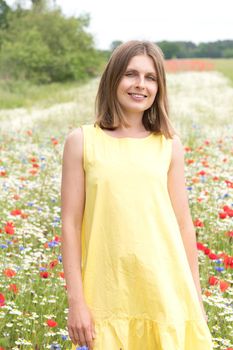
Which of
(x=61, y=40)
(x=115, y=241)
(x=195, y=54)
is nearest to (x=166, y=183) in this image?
(x=115, y=241)

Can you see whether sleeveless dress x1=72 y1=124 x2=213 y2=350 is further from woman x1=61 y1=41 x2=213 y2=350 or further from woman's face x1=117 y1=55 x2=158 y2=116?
woman's face x1=117 y1=55 x2=158 y2=116

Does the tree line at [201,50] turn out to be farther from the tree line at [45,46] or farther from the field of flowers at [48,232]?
the field of flowers at [48,232]

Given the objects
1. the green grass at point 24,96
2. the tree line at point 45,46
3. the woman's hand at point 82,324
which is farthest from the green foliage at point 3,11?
the woman's hand at point 82,324

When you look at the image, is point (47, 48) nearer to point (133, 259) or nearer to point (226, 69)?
point (226, 69)

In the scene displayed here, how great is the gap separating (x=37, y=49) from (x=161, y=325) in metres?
31.9

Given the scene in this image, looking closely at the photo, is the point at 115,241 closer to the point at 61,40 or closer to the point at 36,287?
the point at 36,287

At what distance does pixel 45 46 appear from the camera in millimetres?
34500

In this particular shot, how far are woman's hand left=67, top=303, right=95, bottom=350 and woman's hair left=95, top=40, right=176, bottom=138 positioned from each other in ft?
2.17

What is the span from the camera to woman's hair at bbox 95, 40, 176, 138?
102 inches

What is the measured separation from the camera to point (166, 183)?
257cm

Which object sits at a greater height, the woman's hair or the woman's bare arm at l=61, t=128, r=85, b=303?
the woman's hair

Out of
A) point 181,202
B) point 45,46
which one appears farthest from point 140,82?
point 45,46

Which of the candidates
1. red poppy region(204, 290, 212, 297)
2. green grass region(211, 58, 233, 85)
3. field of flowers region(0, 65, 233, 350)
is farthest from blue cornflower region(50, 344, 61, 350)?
green grass region(211, 58, 233, 85)

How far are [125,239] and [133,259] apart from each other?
7 centimetres
